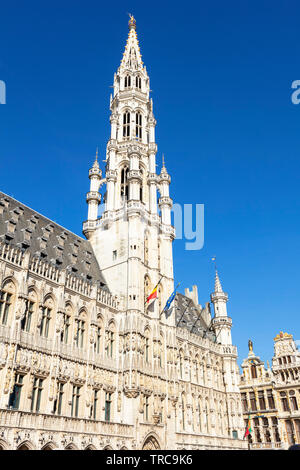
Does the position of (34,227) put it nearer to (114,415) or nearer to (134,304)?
(134,304)

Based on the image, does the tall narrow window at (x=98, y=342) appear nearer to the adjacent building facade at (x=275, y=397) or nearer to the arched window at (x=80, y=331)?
the arched window at (x=80, y=331)

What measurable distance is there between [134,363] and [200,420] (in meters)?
16.2

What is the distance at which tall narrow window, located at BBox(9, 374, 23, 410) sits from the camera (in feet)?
91.6

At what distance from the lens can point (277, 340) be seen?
61.5 metres

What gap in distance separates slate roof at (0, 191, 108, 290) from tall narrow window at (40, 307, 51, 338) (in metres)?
5.22

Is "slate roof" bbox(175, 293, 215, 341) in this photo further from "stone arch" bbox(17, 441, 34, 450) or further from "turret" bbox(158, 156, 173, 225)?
"stone arch" bbox(17, 441, 34, 450)

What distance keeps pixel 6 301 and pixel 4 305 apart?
0.34 meters

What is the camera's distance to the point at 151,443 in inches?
1447

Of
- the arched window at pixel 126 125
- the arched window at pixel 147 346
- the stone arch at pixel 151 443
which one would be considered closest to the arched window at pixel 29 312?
the arched window at pixel 147 346

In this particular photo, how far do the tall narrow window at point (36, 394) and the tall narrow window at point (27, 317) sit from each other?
3.77 meters

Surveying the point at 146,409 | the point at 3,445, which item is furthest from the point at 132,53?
the point at 3,445

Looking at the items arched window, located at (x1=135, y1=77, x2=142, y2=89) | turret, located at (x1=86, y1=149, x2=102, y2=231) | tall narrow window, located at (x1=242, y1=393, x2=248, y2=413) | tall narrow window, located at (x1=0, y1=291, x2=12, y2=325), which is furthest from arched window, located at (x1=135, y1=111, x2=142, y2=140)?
tall narrow window, located at (x1=242, y1=393, x2=248, y2=413)

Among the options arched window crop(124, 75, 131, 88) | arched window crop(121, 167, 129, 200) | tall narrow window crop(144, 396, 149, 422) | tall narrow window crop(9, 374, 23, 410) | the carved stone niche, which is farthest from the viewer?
arched window crop(124, 75, 131, 88)

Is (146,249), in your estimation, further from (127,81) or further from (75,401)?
(127,81)
